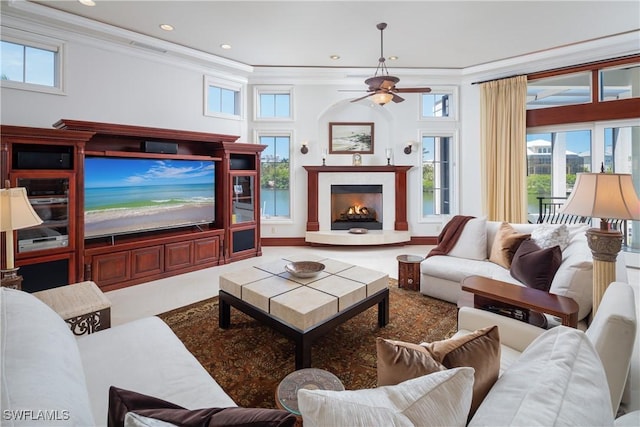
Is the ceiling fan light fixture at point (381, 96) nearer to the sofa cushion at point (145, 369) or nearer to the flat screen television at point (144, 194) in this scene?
the flat screen television at point (144, 194)

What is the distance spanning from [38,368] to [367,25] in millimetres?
4465

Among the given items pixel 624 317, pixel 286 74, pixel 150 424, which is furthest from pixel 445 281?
pixel 286 74

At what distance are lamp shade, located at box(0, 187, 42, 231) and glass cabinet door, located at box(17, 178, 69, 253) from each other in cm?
133

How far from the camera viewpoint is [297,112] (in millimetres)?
5891

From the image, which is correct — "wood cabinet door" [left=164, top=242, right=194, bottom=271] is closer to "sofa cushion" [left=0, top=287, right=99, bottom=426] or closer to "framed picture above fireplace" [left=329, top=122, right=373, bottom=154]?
"sofa cushion" [left=0, top=287, right=99, bottom=426]

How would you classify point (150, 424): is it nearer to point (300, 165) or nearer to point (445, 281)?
point (445, 281)

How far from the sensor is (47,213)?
10.8 ft

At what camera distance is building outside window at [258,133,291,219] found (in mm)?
6066

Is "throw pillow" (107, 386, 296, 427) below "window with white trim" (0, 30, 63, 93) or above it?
below

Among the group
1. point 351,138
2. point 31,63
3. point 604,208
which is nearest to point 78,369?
point 604,208

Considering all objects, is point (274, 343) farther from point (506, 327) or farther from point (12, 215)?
point (12, 215)

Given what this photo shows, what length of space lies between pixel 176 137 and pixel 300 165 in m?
2.37

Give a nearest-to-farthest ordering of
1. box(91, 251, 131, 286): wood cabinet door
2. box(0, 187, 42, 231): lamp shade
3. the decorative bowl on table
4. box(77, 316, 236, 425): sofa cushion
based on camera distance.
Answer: box(77, 316, 236, 425): sofa cushion < box(0, 187, 42, 231): lamp shade < the decorative bowl on table < box(91, 251, 131, 286): wood cabinet door

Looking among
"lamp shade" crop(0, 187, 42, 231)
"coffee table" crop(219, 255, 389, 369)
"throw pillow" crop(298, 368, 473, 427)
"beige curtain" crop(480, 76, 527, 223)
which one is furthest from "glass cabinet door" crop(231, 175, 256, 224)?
"throw pillow" crop(298, 368, 473, 427)
